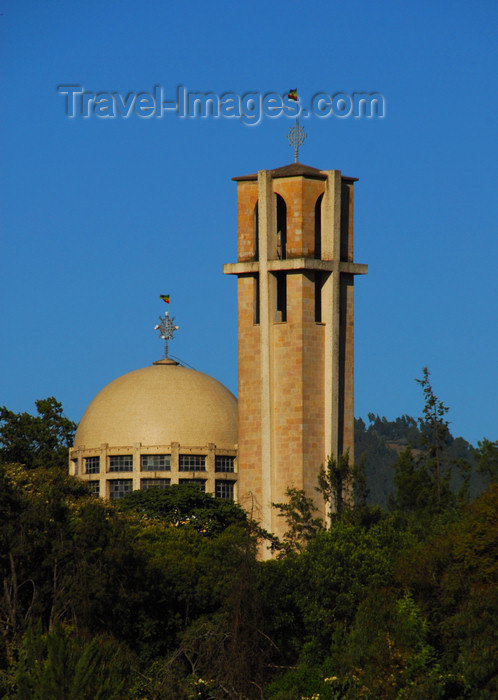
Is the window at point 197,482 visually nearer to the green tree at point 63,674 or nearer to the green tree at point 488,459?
the green tree at point 488,459

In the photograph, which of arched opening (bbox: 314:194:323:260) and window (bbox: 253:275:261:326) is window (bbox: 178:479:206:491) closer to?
window (bbox: 253:275:261:326)

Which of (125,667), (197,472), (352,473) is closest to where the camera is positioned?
(125,667)

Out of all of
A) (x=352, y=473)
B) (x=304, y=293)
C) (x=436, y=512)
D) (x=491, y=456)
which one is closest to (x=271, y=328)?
(x=304, y=293)

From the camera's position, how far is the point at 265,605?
1854 inches

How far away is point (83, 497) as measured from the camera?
7075 cm

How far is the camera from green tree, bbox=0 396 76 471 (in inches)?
3524

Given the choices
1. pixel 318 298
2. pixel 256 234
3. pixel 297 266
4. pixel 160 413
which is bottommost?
pixel 160 413

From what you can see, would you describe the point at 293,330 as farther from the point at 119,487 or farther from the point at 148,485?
the point at 119,487

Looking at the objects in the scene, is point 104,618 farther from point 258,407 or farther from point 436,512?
point 436,512

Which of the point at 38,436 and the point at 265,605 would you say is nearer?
the point at 265,605

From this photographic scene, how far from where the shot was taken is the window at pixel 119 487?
8519 centimetres

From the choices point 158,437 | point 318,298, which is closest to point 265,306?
point 318,298

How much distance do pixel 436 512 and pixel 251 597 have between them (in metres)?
22.3

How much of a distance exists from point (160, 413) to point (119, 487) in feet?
17.6
